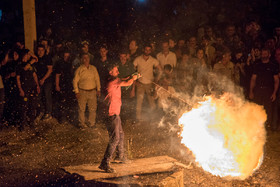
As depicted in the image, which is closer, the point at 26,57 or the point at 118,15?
the point at 26,57

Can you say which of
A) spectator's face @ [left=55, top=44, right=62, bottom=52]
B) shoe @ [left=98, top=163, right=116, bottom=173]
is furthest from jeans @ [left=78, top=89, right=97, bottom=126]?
shoe @ [left=98, top=163, right=116, bottom=173]

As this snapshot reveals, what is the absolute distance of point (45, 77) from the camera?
377 inches

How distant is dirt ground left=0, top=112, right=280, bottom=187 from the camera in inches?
230

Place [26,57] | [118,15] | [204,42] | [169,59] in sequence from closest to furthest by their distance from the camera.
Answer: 1. [26,57]
2. [169,59]
3. [204,42]
4. [118,15]

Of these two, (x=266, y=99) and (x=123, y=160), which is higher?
(x=266, y=99)

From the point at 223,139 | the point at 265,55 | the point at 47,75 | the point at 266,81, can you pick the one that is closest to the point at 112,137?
the point at 223,139

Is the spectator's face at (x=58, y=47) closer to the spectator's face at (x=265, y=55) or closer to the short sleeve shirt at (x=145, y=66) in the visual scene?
the short sleeve shirt at (x=145, y=66)

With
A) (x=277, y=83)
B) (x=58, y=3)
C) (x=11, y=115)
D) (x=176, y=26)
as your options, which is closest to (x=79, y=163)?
(x=11, y=115)

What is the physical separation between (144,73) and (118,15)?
18.8 ft

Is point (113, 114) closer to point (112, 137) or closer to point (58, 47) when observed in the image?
point (112, 137)

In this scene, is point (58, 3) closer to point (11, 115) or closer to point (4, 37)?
point (4, 37)

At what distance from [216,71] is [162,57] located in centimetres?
184

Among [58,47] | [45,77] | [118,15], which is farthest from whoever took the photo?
[118,15]

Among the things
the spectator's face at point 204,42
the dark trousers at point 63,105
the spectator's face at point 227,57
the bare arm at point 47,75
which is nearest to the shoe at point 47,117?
the dark trousers at point 63,105
